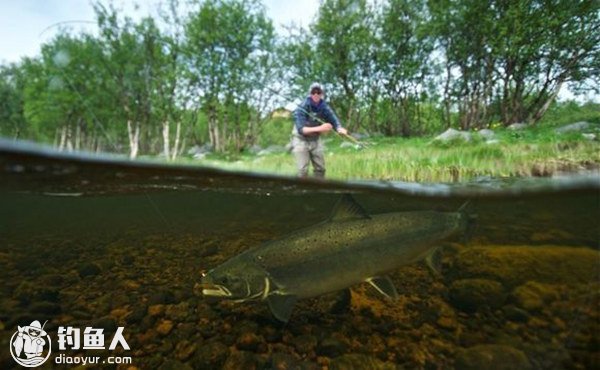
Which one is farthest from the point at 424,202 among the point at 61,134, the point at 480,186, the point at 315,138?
the point at 61,134

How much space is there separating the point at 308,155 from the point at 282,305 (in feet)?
12.6

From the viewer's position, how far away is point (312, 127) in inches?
269

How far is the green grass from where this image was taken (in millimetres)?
6004

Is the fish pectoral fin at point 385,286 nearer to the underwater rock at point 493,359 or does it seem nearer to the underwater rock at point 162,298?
the underwater rock at point 493,359

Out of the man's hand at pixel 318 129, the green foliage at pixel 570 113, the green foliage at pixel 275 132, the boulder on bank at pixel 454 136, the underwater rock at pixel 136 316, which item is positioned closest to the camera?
the underwater rock at pixel 136 316

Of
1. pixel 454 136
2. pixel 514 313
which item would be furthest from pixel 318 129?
pixel 514 313

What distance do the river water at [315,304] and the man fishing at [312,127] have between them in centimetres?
90

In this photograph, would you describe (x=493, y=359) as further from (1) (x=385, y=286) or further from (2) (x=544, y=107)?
(2) (x=544, y=107)

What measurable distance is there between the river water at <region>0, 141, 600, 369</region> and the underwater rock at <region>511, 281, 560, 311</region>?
0.02m

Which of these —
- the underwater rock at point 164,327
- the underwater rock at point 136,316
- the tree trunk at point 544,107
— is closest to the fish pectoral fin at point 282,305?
the underwater rock at point 164,327

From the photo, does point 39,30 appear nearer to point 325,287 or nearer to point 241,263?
point 241,263

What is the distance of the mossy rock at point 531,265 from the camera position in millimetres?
5664

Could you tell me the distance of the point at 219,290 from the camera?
369 centimetres

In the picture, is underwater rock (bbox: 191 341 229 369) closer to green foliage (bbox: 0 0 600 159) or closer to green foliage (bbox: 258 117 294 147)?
green foliage (bbox: 0 0 600 159)
